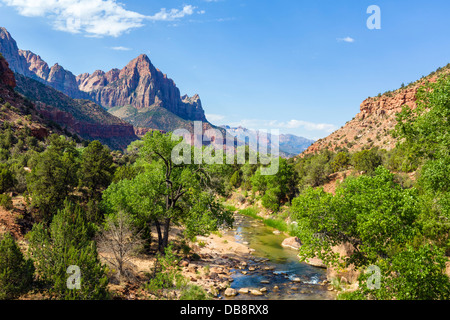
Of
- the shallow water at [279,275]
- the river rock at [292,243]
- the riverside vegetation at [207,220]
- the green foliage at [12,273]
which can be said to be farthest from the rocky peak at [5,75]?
the river rock at [292,243]

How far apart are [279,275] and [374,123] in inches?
3651

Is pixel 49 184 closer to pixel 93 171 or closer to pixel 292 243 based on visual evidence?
pixel 93 171

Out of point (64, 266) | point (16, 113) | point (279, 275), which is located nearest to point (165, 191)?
point (64, 266)

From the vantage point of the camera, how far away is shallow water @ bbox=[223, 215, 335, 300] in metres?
17.8

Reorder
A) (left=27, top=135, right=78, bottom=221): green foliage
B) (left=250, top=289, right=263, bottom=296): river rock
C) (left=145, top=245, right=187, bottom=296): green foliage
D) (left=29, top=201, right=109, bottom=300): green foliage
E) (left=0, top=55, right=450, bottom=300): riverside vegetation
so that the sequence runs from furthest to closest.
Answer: (left=27, top=135, right=78, bottom=221): green foliage < (left=250, top=289, right=263, bottom=296): river rock < (left=145, top=245, right=187, bottom=296): green foliage < (left=0, top=55, right=450, bottom=300): riverside vegetation < (left=29, top=201, right=109, bottom=300): green foliage

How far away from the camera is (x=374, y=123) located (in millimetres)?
95875

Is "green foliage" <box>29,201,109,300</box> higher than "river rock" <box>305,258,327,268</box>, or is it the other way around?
"green foliage" <box>29,201,109,300</box>

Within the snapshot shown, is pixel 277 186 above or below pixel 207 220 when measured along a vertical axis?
above

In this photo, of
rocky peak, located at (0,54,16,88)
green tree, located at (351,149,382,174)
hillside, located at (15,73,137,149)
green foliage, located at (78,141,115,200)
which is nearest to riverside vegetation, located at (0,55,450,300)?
green foliage, located at (78,141,115,200)

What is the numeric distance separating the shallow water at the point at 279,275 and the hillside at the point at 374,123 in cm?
5869

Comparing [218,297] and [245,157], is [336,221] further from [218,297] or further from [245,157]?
[245,157]

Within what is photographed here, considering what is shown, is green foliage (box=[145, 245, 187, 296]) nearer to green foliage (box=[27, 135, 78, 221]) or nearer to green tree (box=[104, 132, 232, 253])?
green tree (box=[104, 132, 232, 253])

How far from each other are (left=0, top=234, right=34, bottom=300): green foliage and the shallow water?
1138 cm

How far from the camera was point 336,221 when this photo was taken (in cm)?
1420
